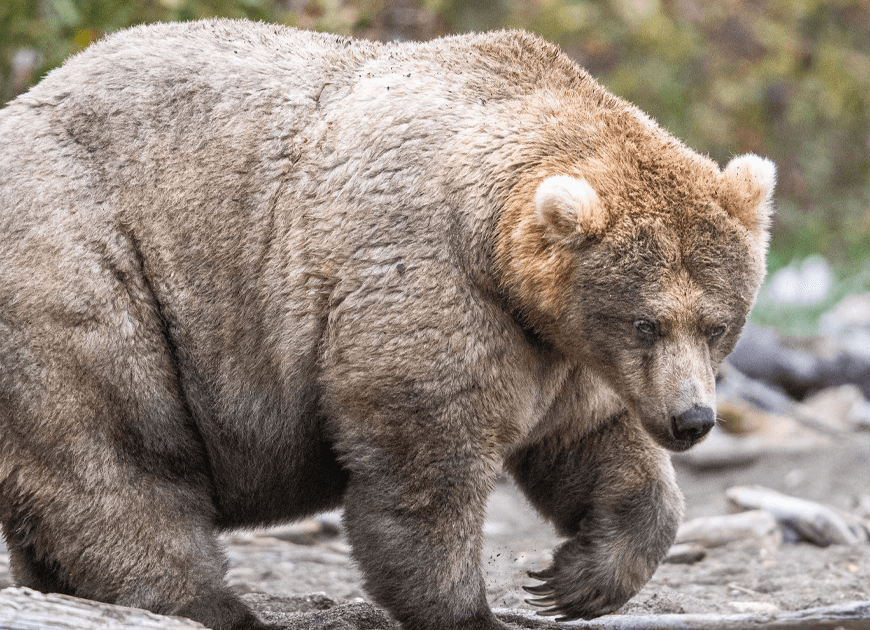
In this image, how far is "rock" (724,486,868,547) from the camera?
7180mm

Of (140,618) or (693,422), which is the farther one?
(693,422)

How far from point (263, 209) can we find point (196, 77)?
0.69m

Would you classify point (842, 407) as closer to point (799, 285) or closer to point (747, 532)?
point (799, 285)

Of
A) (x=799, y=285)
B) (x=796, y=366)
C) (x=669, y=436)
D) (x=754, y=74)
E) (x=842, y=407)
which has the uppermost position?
(x=669, y=436)

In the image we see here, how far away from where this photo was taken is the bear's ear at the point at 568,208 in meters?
4.23

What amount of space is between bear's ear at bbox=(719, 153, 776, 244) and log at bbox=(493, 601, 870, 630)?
4.82 feet

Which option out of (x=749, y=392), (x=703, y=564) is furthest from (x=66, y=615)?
(x=749, y=392)

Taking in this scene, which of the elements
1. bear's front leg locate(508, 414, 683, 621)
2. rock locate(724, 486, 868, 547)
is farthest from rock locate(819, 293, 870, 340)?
bear's front leg locate(508, 414, 683, 621)

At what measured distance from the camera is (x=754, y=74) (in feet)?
52.9

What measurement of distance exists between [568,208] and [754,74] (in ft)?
42.3

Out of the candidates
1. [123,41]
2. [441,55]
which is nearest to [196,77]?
[123,41]

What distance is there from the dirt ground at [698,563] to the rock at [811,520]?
0.31 ft

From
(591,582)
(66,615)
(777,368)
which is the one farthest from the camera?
(777,368)

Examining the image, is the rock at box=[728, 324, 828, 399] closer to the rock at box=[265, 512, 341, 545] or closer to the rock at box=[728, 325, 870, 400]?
the rock at box=[728, 325, 870, 400]
